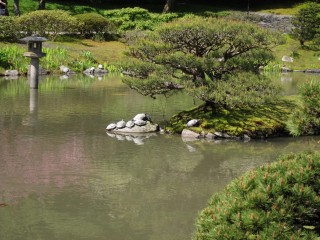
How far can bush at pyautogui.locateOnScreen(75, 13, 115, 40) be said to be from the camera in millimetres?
37562

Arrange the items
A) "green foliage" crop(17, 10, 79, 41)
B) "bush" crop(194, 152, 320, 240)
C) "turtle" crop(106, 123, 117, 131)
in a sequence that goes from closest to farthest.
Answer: "bush" crop(194, 152, 320, 240)
"turtle" crop(106, 123, 117, 131)
"green foliage" crop(17, 10, 79, 41)

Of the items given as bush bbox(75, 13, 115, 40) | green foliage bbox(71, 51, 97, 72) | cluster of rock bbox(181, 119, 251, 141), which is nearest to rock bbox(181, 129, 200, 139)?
cluster of rock bbox(181, 119, 251, 141)

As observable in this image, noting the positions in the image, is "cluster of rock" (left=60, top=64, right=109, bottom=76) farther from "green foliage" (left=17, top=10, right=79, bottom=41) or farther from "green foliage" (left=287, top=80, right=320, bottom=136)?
"green foliage" (left=287, top=80, right=320, bottom=136)

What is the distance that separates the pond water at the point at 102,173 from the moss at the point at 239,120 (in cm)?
55

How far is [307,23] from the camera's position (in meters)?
38.6

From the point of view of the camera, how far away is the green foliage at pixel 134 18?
136 feet

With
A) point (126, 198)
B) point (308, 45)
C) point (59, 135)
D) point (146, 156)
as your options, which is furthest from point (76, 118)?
point (308, 45)

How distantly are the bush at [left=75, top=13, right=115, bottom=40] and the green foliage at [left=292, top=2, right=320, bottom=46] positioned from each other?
13.9m

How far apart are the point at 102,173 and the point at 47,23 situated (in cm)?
2601

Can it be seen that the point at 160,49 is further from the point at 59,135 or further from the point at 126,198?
the point at 126,198

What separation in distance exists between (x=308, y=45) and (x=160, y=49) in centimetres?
2801

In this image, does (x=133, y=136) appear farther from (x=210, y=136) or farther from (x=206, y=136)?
(x=210, y=136)

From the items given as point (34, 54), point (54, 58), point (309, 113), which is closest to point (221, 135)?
point (309, 113)

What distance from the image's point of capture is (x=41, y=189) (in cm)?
896
